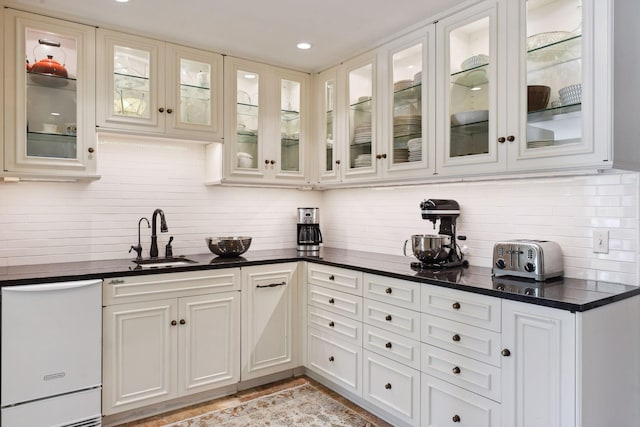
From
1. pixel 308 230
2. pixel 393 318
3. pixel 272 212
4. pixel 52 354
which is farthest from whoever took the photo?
pixel 272 212

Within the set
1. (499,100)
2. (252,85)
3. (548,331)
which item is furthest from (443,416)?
(252,85)

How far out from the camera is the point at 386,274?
8.21 feet

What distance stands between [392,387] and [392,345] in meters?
0.24

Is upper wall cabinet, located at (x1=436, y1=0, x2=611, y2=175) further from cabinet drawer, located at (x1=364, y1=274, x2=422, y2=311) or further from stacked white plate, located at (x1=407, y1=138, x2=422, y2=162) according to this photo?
cabinet drawer, located at (x1=364, y1=274, x2=422, y2=311)

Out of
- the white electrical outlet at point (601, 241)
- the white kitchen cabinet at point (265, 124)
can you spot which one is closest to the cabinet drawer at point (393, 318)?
the white electrical outlet at point (601, 241)

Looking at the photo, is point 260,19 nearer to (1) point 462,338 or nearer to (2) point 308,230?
(2) point 308,230

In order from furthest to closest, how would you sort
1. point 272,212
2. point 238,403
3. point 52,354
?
1. point 272,212
2. point 238,403
3. point 52,354

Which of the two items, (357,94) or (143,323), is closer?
(143,323)

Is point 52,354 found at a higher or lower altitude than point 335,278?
lower

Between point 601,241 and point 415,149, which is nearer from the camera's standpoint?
point 601,241

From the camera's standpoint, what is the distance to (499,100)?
2.27 meters

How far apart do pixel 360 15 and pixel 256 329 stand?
2.19m

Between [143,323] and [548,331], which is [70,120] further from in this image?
[548,331]

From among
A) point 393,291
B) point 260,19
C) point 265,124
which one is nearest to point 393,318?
point 393,291
